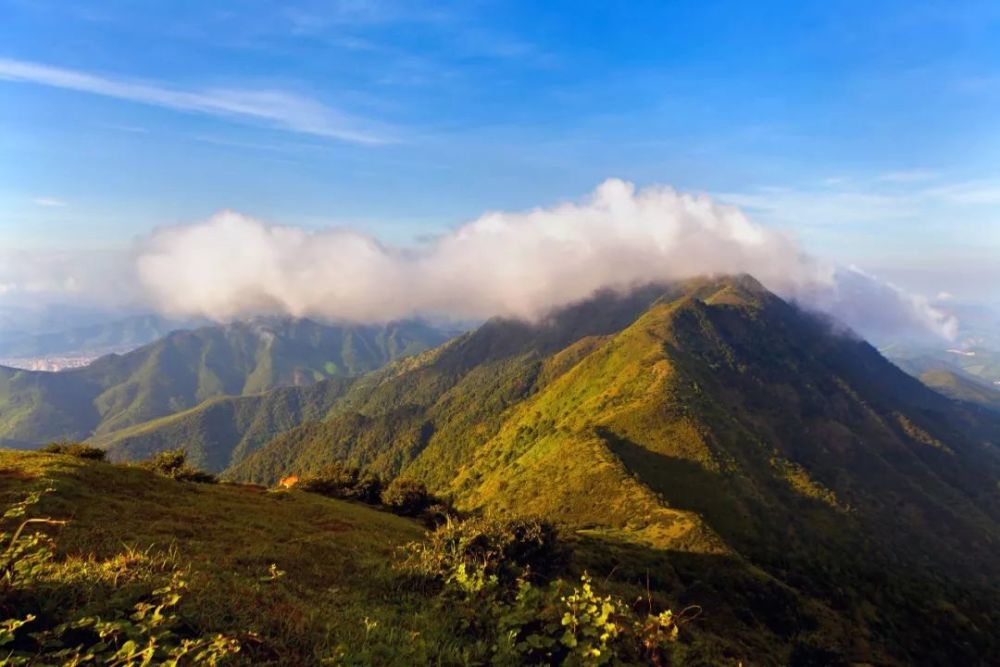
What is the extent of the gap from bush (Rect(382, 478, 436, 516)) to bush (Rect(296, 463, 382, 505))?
81.0 inches

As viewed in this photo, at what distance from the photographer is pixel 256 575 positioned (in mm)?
17609

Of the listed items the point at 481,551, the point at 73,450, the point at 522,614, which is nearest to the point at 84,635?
the point at 522,614

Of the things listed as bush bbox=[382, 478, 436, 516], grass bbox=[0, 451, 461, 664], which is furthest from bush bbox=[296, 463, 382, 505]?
grass bbox=[0, 451, 461, 664]

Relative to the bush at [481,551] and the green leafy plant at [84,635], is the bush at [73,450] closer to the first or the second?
the bush at [481,551]

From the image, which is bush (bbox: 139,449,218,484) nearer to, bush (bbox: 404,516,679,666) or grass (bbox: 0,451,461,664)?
grass (bbox: 0,451,461,664)

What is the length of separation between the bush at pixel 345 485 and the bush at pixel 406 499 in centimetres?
206

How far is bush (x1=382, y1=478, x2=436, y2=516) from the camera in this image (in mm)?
59969

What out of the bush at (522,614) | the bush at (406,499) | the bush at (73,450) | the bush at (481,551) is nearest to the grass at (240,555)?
the bush at (522,614)

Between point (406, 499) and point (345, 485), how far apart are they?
1033cm

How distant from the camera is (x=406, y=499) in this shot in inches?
2402

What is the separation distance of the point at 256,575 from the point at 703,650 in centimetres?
1652

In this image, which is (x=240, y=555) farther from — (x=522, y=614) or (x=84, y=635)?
(x=522, y=614)

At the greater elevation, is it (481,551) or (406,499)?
(481,551)

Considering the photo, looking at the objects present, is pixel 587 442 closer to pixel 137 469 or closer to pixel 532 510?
pixel 532 510
